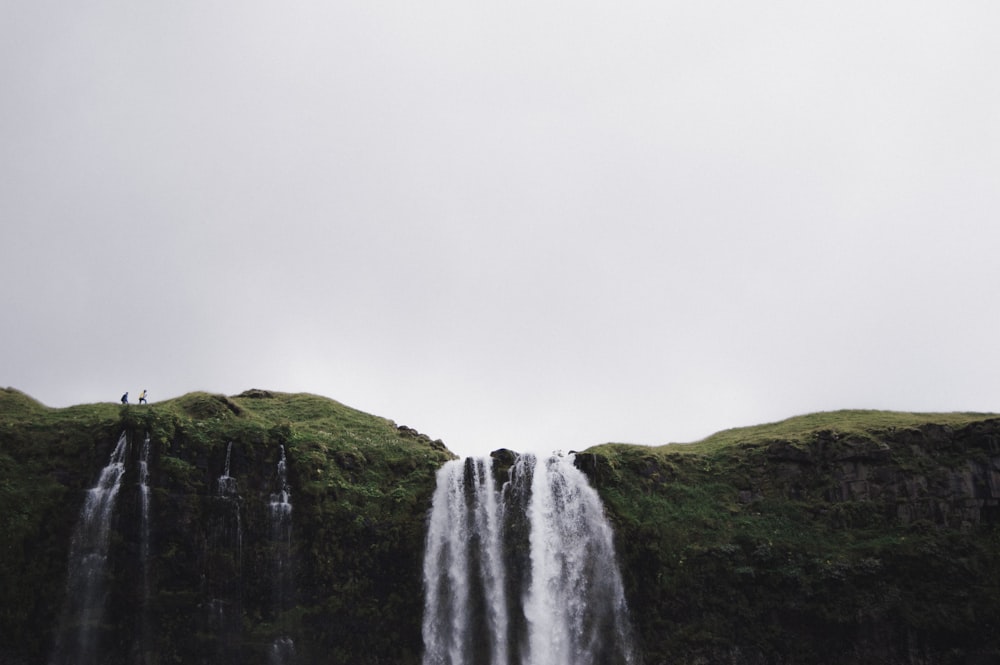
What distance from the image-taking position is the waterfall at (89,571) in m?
Result: 35.3

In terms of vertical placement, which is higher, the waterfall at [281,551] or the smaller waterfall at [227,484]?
the smaller waterfall at [227,484]

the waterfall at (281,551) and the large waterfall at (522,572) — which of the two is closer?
the waterfall at (281,551)

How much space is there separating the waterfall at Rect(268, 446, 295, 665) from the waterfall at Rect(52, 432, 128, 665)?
8044mm

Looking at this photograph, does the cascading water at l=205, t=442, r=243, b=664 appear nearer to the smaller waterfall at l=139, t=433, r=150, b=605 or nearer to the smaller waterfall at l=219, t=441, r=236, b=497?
the smaller waterfall at l=219, t=441, r=236, b=497

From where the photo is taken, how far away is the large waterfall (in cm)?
3884

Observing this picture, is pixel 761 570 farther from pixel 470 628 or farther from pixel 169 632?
pixel 169 632

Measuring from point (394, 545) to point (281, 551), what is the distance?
20.4 ft

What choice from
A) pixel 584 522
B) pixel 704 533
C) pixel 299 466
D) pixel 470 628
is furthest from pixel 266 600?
pixel 704 533

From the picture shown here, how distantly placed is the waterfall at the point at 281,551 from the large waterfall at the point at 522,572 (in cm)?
742

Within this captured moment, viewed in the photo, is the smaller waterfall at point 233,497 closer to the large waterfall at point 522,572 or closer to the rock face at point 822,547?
the large waterfall at point 522,572

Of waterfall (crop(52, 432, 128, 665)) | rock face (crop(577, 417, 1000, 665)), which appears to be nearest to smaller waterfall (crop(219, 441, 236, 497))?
waterfall (crop(52, 432, 128, 665))

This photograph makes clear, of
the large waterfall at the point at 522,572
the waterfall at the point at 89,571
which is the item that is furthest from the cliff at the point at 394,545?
the large waterfall at the point at 522,572

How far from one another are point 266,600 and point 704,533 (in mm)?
24471

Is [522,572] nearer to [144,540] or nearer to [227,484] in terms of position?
[227,484]
